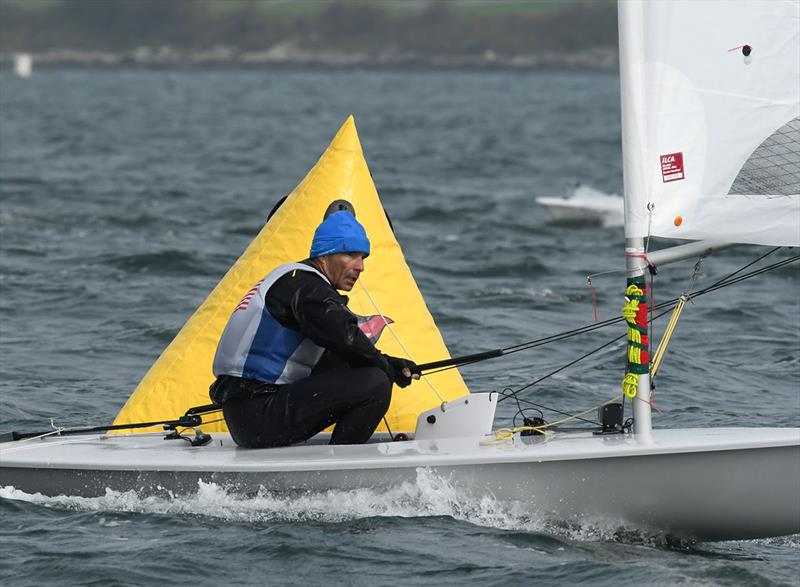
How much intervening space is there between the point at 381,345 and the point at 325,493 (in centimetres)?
118

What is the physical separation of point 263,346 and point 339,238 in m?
0.52

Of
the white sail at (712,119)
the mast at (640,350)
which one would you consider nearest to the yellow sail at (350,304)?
the mast at (640,350)

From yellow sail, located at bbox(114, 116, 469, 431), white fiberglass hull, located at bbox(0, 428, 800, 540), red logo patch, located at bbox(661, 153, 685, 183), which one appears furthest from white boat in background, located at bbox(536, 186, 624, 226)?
red logo patch, located at bbox(661, 153, 685, 183)

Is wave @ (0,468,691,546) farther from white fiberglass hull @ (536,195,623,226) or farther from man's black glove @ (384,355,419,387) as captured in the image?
white fiberglass hull @ (536,195,623,226)

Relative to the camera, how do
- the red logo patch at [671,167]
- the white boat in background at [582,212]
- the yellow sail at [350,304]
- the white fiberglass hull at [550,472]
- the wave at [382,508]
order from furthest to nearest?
the white boat in background at [582,212], the yellow sail at [350,304], the wave at [382,508], the red logo patch at [671,167], the white fiberglass hull at [550,472]

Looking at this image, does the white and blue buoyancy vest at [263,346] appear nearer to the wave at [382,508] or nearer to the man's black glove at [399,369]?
the man's black glove at [399,369]

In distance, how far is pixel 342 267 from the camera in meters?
5.42

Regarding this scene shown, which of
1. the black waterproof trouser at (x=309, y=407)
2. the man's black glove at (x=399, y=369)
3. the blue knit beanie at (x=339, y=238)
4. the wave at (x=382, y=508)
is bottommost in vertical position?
the wave at (x=382, y=508)

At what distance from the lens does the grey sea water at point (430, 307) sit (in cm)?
503

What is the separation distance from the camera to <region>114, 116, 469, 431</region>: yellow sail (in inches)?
247

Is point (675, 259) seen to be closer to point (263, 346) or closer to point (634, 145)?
point (634, 145)

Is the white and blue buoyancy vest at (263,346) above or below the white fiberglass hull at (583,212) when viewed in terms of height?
below

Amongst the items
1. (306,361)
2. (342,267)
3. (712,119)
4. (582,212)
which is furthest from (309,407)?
(582,212)

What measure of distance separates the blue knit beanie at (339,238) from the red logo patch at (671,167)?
1.16m
